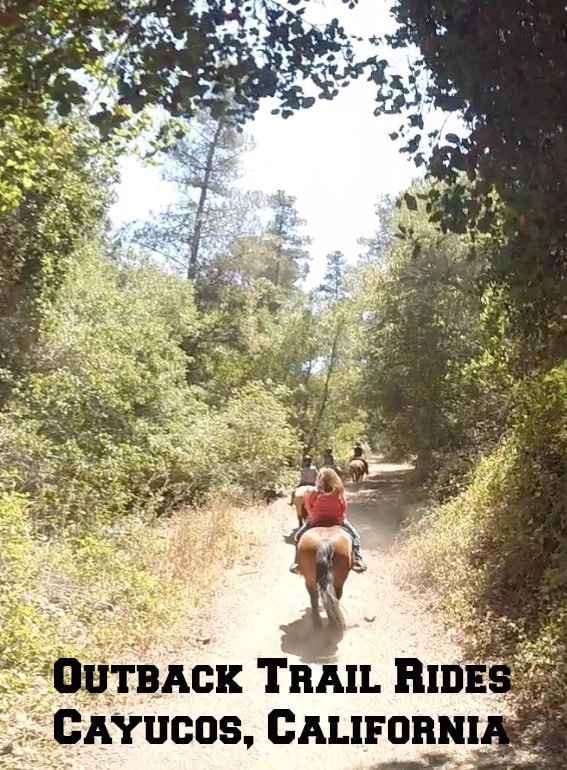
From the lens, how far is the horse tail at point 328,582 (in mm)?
7734

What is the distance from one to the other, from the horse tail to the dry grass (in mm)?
1761

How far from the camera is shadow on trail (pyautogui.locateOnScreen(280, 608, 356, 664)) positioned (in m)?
7.49

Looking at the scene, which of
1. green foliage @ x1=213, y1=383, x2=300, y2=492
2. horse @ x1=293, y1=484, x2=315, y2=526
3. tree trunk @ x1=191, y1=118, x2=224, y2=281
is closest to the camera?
horse @ x1=293, y1=484, x2=315, y2=526

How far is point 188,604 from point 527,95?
23.3 feet

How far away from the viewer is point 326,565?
789 centimetres

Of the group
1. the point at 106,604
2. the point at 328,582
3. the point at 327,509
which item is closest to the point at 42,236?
the point at 106,604

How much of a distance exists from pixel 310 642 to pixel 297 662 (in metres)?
0.62

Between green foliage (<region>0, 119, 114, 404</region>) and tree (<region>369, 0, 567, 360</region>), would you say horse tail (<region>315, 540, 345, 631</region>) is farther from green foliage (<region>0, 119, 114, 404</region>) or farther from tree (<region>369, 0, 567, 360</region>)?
green foliage (<region>0, 119, 114, 404</region>)

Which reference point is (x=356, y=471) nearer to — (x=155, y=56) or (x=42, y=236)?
(x=42, y=236)

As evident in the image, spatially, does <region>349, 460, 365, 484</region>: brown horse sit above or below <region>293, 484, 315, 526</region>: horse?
above

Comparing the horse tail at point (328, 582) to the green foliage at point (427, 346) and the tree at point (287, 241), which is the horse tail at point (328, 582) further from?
the tree at point (287, 241)

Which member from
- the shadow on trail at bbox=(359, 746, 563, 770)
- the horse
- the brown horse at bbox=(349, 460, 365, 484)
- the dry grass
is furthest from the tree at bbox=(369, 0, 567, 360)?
the brown horse at bbox=(349, 460, 365, 484)

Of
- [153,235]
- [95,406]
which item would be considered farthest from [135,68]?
[153,235]

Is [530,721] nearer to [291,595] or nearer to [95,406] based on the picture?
[291,595]
